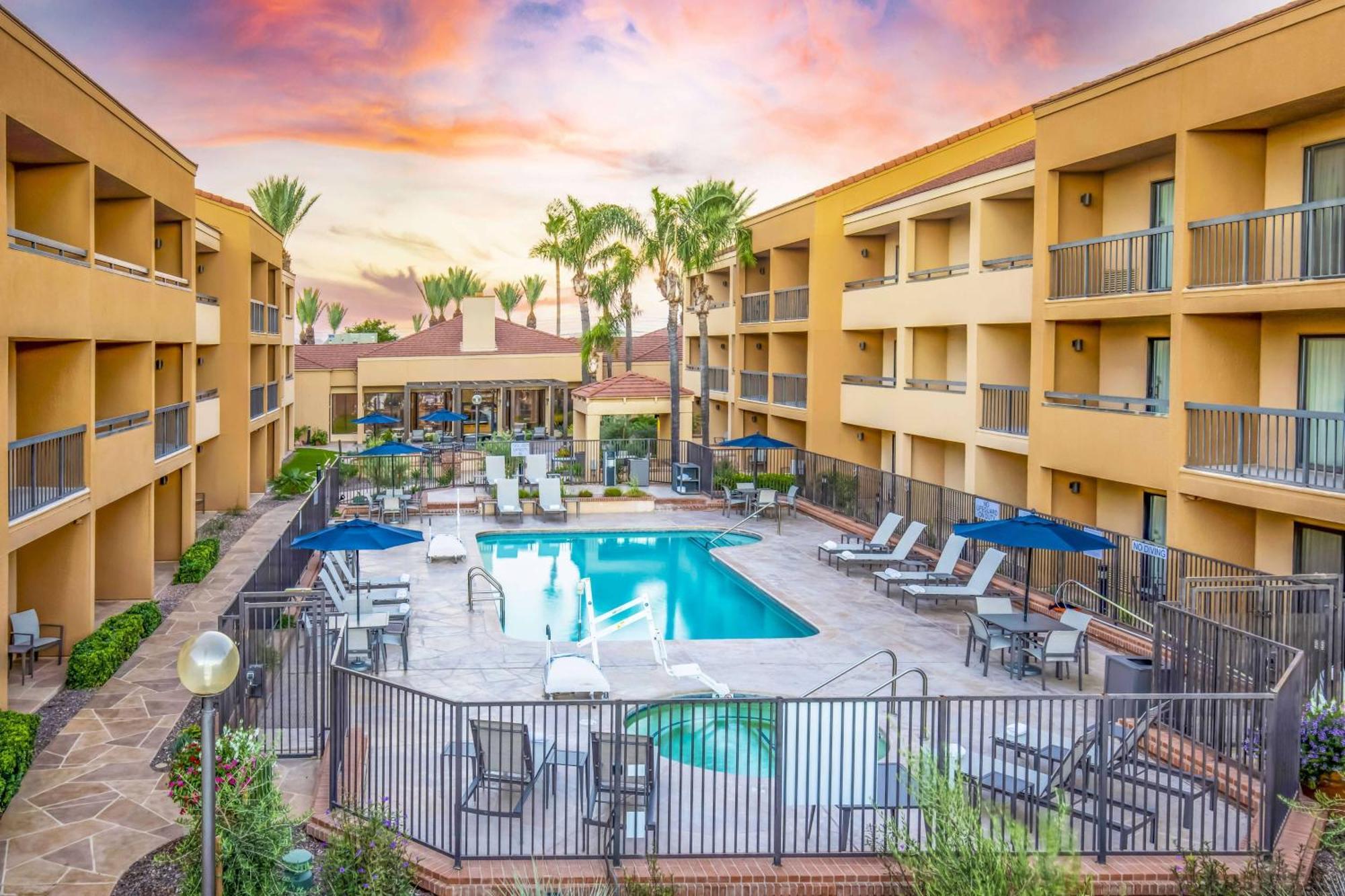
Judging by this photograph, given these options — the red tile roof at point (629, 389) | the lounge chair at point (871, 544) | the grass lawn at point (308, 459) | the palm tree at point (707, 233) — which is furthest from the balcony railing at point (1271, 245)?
the grass lawn at point (308, 459)

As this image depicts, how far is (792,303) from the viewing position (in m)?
33.0

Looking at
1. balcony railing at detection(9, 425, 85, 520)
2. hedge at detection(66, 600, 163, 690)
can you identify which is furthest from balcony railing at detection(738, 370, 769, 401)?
balcony railing at detection(9, 425, 85, 520)

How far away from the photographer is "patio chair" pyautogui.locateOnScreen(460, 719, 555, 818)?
31.3 ft

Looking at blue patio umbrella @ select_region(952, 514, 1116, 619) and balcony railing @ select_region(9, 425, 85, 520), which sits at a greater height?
balcony railing @ select_region(9, 425, 85, 520)

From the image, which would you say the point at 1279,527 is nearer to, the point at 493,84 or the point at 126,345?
the point at 126,345

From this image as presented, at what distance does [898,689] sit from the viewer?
14.1 m

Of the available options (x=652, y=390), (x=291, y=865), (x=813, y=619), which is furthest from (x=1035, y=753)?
(x=652, y=390)

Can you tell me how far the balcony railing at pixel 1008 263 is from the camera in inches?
869

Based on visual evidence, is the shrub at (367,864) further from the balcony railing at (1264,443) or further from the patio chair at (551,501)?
the patio chair at (551,501)

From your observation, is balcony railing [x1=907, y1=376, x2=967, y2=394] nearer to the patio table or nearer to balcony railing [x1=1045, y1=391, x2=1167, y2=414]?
balcony railing [x1=1045, y1=391, x2=1167, y2=414]

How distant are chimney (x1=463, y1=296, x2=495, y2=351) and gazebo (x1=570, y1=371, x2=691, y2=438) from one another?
1482 cm

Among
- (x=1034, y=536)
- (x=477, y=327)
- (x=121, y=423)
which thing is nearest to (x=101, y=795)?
(x=121, y=423)

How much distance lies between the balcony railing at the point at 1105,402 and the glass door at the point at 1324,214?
347 centimetres

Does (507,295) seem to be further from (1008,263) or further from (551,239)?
(1008,263)
